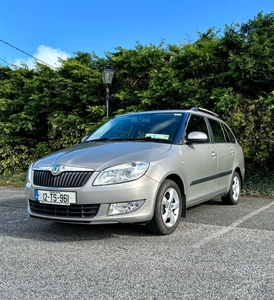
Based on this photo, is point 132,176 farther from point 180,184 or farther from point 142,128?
point 142,128

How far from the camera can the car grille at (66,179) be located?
394cm

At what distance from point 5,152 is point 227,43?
8.35m

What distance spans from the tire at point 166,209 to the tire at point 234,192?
221cm

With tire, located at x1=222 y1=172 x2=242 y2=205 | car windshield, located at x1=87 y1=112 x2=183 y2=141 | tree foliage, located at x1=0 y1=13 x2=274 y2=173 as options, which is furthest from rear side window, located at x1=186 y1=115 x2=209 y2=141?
tree foliage, located at x1=0 y1=13 x2=274 y2=173

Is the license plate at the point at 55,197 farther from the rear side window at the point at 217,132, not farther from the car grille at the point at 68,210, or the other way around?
the rear side window at the point at 217,132

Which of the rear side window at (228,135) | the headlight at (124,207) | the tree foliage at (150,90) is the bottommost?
the headlight at (124,207)

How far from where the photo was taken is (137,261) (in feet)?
11.2

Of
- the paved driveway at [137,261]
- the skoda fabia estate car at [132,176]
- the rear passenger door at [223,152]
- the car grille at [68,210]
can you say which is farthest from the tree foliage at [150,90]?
the car grille at [68,210]

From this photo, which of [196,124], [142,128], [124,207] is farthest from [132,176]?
[196,124]

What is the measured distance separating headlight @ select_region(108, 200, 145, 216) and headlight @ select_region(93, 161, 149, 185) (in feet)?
0.84

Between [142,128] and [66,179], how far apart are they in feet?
5.21

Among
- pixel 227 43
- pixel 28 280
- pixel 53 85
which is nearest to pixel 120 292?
pixel 28 280

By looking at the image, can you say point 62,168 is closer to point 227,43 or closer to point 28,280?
point 28,280

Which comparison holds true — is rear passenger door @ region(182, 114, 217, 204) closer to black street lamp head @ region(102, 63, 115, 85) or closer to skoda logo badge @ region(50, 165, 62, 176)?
skoda logo badge @ region(50, 165, 62, 176)
